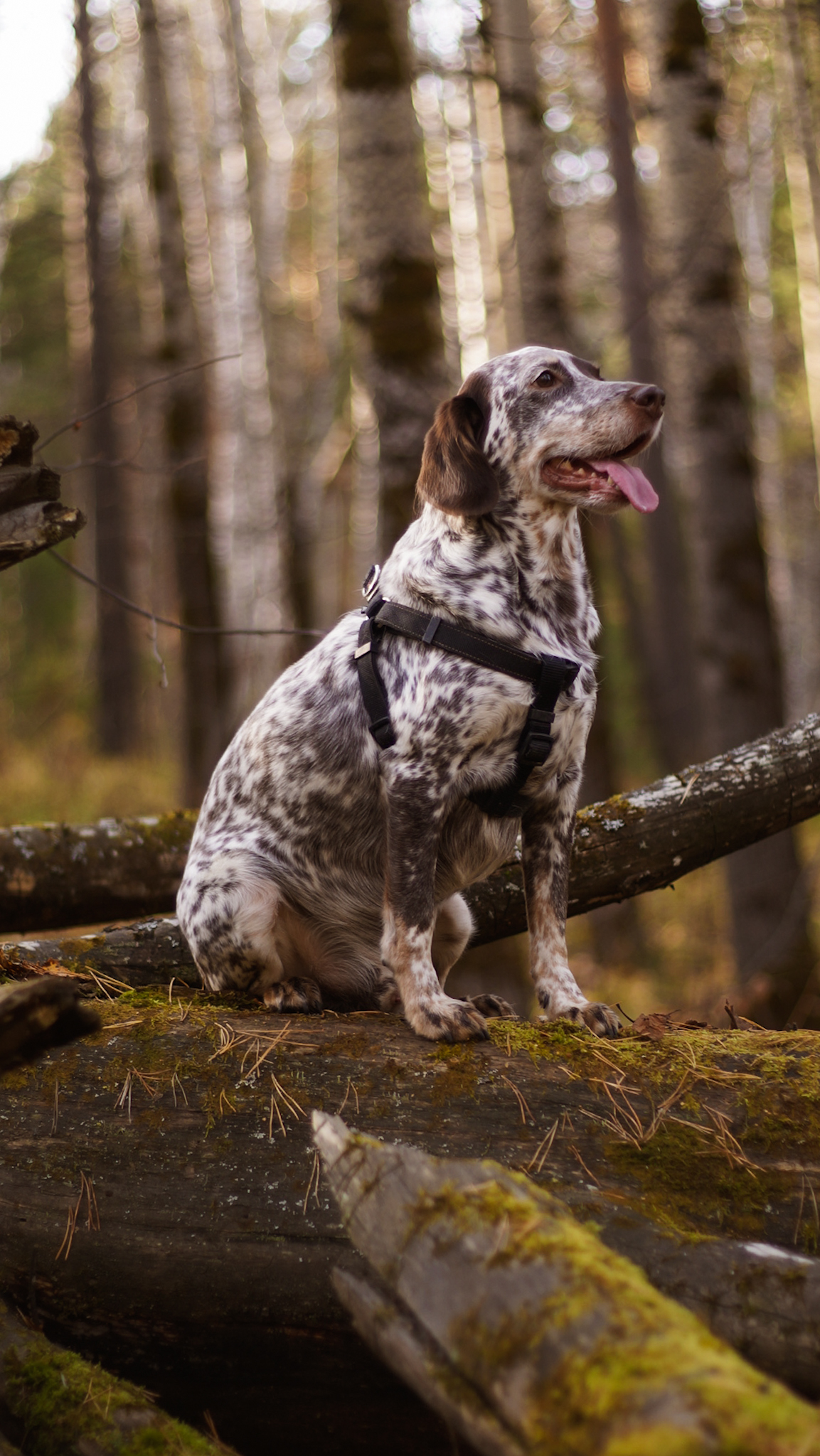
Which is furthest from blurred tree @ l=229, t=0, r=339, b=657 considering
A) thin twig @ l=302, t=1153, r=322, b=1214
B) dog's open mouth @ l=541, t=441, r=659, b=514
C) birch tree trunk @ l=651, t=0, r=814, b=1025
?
thin twig @ l=302, t=1153, r=322, b=1214

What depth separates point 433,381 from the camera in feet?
18.8

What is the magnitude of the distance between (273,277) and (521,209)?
11763mm

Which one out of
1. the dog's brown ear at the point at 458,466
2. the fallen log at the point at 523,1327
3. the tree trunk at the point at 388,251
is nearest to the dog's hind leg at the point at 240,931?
the dog's brown ear at the point at 458,466

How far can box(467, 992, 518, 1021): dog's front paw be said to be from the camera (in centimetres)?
367

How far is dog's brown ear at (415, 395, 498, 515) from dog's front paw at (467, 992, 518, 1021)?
65.0 inches

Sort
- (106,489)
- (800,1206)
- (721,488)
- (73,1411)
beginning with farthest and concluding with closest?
(106,489) → (721,488) → (800,1206) → (73,1411)

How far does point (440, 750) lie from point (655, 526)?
13373 millimetres

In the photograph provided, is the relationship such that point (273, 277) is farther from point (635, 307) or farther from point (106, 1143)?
point (106, 1143)

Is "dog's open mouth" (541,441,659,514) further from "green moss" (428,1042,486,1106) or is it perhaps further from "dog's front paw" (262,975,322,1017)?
"dog's front paw" (262,975,322,1017)

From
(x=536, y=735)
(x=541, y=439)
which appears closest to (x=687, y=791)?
(x=536, y=735)

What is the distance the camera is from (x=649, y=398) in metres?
3.35

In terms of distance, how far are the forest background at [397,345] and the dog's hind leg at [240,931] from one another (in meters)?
0.72

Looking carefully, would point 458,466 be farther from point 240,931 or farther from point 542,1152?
point 542,1152

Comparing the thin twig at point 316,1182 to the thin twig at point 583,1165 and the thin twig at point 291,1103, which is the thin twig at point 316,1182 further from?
the thin twig at point 583,1165
